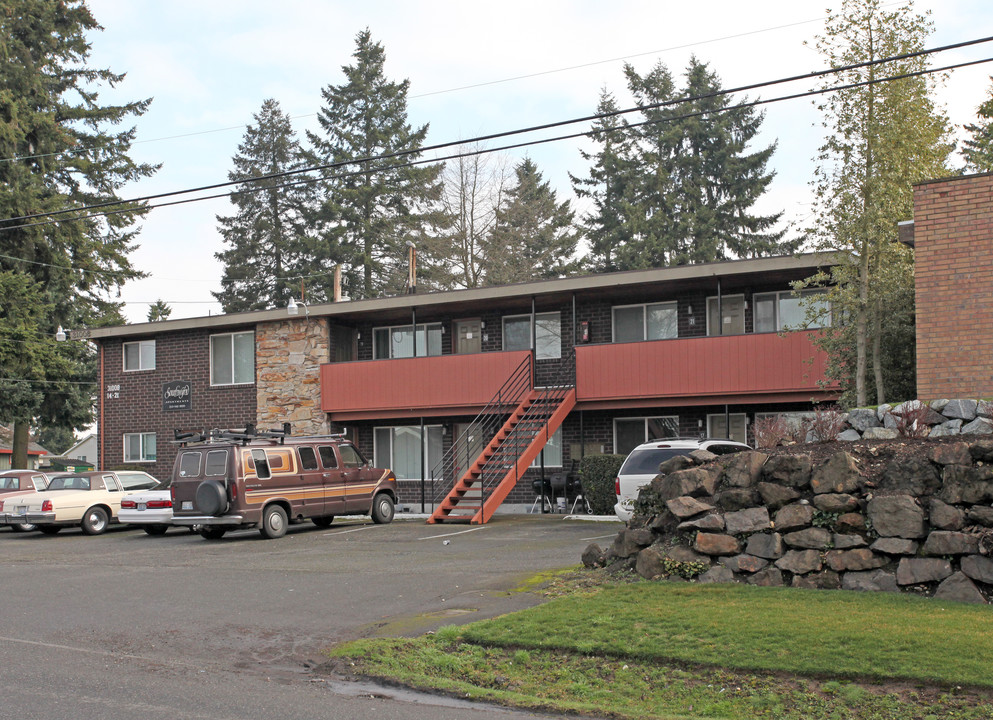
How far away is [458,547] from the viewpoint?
1714cm

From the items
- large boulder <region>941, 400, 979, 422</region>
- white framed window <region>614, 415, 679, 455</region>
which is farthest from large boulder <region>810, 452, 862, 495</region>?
white framed window <region>614, 415, 679, 455</region>

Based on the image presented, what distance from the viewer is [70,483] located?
23406mm

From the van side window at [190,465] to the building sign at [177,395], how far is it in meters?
12.5

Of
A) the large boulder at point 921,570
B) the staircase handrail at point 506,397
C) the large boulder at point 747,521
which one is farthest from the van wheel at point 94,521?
the large boulder at point 921,570

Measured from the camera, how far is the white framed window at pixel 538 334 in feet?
91.1

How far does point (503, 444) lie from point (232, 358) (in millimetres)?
11507

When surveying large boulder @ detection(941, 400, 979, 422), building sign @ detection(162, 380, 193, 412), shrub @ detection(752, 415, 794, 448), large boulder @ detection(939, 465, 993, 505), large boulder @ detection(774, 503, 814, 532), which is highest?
building sign @ detection(162, 380, 193, 412)

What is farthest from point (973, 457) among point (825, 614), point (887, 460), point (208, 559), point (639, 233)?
point (639, 233)

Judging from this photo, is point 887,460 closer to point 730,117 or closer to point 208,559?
point 208,559

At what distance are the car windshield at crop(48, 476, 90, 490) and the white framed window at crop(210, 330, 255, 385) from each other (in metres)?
8.17

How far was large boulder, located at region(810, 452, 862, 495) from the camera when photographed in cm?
1069

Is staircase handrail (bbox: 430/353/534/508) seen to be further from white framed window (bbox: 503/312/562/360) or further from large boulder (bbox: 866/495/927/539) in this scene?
large boulder (bbox: 866/495/927/539)

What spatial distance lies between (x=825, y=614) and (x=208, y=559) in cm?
1092

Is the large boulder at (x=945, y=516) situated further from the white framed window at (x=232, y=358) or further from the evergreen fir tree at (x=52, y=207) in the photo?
the evergreen fir tree at (x=52, y=207)
